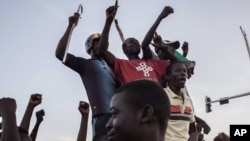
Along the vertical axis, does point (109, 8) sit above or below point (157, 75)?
above

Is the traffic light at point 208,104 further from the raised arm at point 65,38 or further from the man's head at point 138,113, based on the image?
the man's head at point 138,113

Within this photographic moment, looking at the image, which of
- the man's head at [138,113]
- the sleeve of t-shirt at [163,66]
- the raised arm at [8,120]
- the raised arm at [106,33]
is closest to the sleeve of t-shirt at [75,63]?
the raised arm at [106,33]

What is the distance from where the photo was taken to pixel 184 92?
A: 5.48 m

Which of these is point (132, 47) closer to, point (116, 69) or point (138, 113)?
point (116, 69)

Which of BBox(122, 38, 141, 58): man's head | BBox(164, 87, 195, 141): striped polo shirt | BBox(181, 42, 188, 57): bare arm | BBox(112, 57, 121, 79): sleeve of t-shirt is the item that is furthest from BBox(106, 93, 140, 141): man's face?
BBox(181, 42, 188, 57): bare arm

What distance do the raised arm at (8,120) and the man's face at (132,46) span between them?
2769 mm

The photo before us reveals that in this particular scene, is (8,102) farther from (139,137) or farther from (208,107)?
(208,107)

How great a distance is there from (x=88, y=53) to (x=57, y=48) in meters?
0.76

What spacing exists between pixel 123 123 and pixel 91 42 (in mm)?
3062

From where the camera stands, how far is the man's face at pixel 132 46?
5.65 m

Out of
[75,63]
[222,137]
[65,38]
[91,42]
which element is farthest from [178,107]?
[65,38]

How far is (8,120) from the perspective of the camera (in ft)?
9.59

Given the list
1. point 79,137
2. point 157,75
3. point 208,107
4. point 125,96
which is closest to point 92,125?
point 79,137

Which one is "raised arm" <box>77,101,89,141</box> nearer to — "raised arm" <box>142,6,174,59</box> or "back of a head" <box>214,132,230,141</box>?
"back of a head" <box>214,132,230,141</box>
